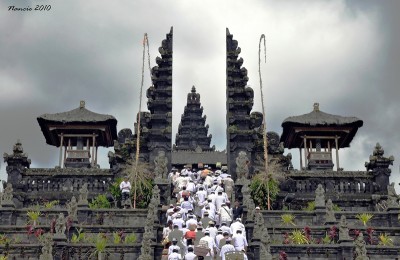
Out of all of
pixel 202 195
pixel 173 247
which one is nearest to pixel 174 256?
pixel 173 247

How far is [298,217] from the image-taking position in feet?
108

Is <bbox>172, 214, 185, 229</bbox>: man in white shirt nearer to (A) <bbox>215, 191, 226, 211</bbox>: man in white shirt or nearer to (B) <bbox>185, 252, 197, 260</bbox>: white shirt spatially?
(A) <bbox>215, 191, 226, 211</bbox>: man in white shirt

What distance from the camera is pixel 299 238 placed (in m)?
29.5

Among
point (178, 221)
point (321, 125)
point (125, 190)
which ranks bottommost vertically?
point (178, 221)

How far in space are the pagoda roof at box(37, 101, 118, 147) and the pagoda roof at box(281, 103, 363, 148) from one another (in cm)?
1149

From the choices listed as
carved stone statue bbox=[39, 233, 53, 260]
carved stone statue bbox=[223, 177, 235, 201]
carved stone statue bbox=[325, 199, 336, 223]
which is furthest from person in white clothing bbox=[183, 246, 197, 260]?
carved stone statue bbox=[223, 177, 235, 201]

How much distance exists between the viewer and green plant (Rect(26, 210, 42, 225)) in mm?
33156

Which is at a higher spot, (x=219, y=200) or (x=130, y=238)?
(x=219, y=200)

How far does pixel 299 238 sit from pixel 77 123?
75.2 ft

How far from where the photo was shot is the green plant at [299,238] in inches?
1153

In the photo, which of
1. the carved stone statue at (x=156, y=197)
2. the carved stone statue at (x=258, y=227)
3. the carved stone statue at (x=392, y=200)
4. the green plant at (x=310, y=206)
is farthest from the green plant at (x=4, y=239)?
the carved stone statue at (x=392, y=200)

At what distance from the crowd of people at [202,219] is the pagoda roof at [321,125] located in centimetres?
1081

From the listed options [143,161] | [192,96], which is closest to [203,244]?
[143,161]

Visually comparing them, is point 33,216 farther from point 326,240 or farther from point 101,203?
point 326,240
